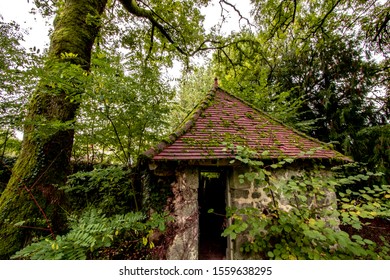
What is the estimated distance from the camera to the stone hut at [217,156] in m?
2.81

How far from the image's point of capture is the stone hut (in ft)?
9.21

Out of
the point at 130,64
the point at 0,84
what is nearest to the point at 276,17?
the point at 130,64

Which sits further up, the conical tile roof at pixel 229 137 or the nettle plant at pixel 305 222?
the conical tile roof at pixel 229 137

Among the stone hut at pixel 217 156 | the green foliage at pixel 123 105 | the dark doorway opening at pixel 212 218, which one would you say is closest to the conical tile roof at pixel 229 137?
the stone hut at pixel 217 156

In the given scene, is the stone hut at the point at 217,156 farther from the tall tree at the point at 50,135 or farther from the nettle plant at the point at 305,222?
the tall tree at the point at 50,135

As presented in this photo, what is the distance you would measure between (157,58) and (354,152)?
8.49 meters

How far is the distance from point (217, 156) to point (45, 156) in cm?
266

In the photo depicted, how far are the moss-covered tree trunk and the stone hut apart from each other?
1429 millimetres

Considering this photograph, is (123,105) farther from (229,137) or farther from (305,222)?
(305,222)

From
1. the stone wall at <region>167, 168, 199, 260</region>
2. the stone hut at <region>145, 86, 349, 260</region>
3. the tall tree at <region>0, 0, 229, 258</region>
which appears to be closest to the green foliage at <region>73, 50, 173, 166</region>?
the tall tree at <region>0, 0, 229, 258</region>

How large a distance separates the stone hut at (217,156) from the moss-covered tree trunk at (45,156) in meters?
1.43

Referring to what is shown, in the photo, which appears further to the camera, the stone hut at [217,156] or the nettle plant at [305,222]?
the stone hut at [217,156]

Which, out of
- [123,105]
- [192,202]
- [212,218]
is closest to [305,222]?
[192,202]

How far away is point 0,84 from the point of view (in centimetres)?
284
